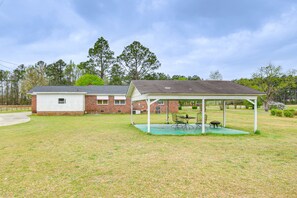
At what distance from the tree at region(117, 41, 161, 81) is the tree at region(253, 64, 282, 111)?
20836 millimetres

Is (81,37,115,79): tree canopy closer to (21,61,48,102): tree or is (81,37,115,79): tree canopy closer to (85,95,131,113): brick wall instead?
(21,61,48,102): tree

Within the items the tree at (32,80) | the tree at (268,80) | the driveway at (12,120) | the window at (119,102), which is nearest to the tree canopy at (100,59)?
the tree at (32,80)

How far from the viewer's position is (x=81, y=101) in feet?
87.9

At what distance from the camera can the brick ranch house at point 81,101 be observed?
85.3 feet

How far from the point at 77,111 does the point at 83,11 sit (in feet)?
41.2

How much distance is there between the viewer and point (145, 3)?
56.1 ft

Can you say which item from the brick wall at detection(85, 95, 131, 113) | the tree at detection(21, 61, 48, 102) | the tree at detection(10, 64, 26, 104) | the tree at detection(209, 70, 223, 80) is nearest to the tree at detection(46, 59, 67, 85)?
the tree at detection(21, 61, 48, 102)

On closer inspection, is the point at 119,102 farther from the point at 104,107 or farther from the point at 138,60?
the point at 138,60

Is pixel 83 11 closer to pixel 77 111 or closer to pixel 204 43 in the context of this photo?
pixel 77 111

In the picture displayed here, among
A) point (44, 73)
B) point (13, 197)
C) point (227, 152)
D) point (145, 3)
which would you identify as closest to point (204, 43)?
point (145, 3)

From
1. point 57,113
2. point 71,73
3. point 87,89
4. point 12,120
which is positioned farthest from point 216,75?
point 12,120

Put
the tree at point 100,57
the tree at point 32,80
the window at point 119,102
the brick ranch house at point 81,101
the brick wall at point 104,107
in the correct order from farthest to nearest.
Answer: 1. the tree at point 100,57
2. the tree at point 32,80
3. the window at point 119,102
4. the brick wall at point 104,107
5. the brick ranch house at point 81,101

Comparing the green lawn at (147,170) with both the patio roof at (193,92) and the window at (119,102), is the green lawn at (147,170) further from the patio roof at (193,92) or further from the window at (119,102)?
the window at (119,102)

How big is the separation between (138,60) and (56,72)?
22094mm
